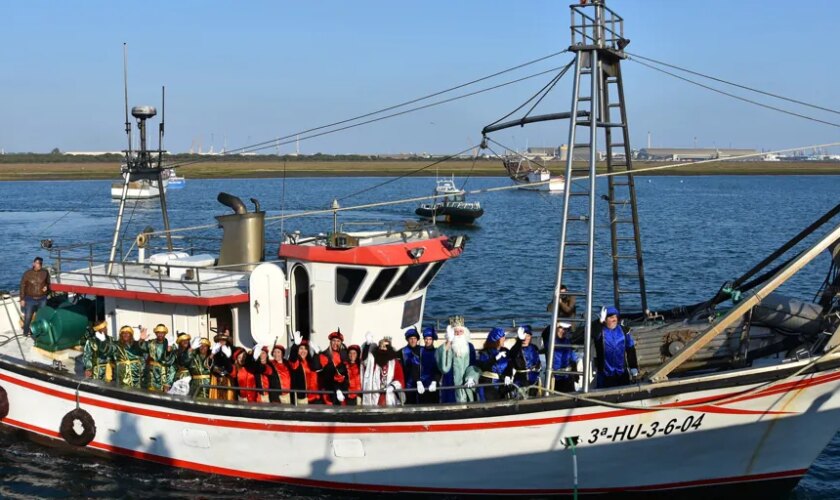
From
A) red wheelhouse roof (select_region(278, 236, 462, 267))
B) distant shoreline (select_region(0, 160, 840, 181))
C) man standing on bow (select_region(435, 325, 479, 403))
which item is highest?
distant shoreline (select_region(0, 160, 840, 181))

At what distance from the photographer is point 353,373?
13.5m

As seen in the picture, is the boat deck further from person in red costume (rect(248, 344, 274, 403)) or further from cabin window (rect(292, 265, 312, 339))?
person in red costume (rect(248, 344, 274, 403))

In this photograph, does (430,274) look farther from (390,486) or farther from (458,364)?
(390,486)

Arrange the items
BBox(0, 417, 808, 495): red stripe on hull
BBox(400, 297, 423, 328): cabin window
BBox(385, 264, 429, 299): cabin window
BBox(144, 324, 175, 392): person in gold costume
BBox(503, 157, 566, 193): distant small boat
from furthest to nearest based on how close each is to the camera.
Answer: BBox(400, 297, 423, 328): cabin window, BBox(503, 157, 566, 193): distant small boat, BBox(385, 264, 429, 299): cabin window, BBox(144, 324, 175, 392): person in gold costume, BBox(0, 417, 808, 495): red stripe on hull

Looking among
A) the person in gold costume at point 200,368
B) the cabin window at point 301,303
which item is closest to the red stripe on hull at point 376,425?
the person in gold costume at point 200,368

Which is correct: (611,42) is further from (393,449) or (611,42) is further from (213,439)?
(213,439)

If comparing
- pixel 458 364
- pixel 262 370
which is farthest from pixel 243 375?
pixel 458 364

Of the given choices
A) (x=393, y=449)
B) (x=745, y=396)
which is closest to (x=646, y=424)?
(x=745, y=396)

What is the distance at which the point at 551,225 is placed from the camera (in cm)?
6738

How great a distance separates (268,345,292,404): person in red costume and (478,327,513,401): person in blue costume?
9.68ft

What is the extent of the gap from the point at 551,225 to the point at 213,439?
5520 cm

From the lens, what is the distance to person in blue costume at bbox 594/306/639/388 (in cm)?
1220

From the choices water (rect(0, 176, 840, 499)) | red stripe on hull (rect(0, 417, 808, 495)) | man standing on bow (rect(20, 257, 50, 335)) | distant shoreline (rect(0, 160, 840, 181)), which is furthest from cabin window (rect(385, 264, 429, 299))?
distant shoreline (rect(0, 160, 840, 181))

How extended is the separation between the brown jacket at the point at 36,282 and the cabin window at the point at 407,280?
7.34m
